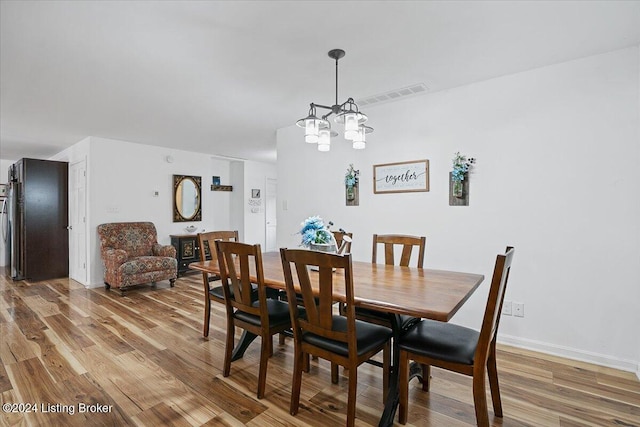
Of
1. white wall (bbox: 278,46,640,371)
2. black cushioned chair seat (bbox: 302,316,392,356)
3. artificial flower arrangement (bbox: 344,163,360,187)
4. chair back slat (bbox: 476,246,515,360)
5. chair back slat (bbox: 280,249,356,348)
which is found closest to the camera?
chair back slat (bbox: 476,246,515,360)

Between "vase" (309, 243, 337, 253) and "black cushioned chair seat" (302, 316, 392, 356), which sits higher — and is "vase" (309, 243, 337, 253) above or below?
above

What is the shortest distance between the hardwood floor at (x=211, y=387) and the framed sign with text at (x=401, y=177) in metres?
1.67

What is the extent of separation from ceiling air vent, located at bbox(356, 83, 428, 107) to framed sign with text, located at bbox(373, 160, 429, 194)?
26.5 inches

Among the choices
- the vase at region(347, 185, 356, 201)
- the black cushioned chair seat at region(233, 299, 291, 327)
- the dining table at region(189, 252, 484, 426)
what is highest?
the vase at region(347, 185, 356, 201)

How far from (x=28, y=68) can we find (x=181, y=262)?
362 cm

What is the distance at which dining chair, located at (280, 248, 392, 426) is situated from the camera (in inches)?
63.1

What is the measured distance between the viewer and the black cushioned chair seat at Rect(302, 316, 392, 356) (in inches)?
66.9

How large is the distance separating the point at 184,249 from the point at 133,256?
81 centimetres

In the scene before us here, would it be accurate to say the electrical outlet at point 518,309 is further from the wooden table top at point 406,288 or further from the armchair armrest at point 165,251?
the armchair armrest at point 165,251

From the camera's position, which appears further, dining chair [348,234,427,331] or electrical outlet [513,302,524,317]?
electrical outlet [513,302,524,317]

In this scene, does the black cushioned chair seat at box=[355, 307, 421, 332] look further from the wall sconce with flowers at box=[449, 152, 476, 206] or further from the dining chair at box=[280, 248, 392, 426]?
the wall sconce with flowers at box=[449, 152, 476, 206]

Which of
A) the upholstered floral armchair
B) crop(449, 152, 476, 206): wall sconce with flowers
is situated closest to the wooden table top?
crop(449, 152, 476, 206): wall sconce with flowers

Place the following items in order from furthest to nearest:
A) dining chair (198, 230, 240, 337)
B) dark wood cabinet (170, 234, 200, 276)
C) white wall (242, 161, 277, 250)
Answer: white wall (242, 161, 277, 250)
dark wood cabinet (170, 234, 200, 276)
dining chair (198, 230, 240, 337)

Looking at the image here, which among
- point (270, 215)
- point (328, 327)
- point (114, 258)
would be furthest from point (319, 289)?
point (270, 215)
